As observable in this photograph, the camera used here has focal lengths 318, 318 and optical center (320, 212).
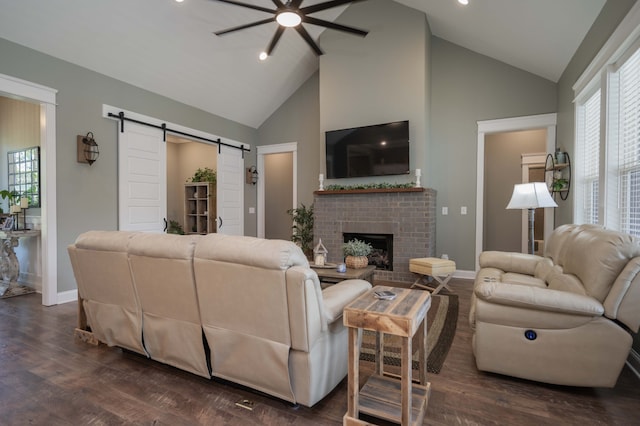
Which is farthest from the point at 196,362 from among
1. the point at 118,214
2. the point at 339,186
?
the point at 339,186

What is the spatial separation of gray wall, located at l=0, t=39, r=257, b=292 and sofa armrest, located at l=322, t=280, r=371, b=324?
3674 mm

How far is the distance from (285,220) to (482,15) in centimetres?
533

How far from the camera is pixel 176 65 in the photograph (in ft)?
15.4

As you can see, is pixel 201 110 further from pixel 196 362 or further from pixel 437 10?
pixel 196 362

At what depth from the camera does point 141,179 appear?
4.66 metres

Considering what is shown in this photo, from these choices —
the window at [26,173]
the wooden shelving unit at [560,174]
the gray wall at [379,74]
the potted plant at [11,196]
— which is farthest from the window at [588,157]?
the potted plant at [11,196]

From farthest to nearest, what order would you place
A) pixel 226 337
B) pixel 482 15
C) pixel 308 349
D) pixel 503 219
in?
pixel 503 219 < pixel 482 15 < pixel 226 337 < pixel 308 349

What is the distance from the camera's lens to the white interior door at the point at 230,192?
6199mm

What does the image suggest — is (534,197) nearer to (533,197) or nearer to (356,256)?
(533,197)

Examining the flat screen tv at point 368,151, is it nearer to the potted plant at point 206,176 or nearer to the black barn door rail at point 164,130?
the black barn door rail at point 164,130

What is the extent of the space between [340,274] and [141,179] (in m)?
3.38

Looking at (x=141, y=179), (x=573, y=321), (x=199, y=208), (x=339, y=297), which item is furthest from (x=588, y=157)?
(x=199, y=208)

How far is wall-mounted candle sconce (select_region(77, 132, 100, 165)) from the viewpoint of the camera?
3.96 metres

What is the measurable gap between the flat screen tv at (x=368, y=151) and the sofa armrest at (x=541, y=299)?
3126mm
